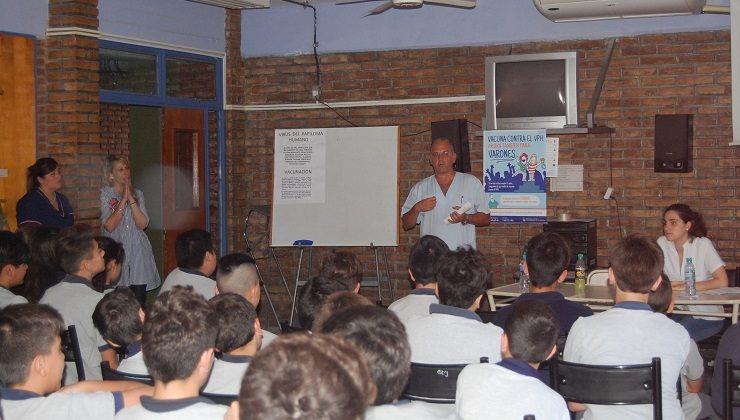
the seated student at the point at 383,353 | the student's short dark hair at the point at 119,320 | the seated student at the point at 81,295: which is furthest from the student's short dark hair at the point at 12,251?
the seated student at the point at 383,353

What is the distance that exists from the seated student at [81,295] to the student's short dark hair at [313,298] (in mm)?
970

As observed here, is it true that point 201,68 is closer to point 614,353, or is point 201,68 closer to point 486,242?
point 486,242

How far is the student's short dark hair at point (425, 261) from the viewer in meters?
4.44

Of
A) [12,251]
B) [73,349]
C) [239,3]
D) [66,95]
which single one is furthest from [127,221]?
[73,349]

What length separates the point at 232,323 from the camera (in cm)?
324

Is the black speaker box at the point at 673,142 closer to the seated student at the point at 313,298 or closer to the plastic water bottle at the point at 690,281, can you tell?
the plastic water bottle at the point at 690,281

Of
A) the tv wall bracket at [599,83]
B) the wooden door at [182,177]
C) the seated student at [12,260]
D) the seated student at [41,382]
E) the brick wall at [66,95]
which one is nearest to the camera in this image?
the seated student at [41,382]

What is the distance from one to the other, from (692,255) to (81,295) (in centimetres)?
393

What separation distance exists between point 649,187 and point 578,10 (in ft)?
5.25

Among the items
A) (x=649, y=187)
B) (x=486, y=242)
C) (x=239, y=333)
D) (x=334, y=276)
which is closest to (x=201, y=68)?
(x=486, y=242)

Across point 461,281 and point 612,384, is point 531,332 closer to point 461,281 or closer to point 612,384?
point 612,384

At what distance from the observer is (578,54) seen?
792 cm

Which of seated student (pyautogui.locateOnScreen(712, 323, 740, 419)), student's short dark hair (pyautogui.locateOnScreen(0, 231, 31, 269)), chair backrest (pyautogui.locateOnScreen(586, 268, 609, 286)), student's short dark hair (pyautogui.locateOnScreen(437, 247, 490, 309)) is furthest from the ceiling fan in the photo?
seated student (pyautogui.locateOnScreen(712, 323, 740, 419))

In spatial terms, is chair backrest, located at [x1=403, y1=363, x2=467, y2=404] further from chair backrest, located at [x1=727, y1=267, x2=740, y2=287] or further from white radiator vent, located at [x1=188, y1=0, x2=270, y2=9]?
white radiator vent, located at [x1=188, y1=0, x2=270, y2=9]
